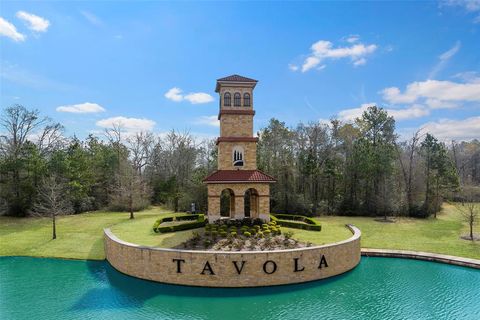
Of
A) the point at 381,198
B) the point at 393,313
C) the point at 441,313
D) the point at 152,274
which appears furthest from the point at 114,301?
the point at 381,198

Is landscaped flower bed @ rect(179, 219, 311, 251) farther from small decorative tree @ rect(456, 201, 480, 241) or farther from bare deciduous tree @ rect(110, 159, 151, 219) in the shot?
bare deciduous tree @ rect(110, 159, 151, 219)

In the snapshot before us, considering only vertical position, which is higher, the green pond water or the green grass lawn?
the green grass lawn

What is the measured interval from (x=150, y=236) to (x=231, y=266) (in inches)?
310

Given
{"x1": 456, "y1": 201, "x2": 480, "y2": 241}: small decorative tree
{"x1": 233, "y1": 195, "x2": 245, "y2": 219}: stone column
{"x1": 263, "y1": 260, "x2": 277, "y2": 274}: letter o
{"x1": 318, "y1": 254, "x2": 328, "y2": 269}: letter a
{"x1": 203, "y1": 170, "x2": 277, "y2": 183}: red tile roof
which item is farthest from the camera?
{"x1": 456, "y1": 201, "x2": 480, "y2": 241}: small decorative tree

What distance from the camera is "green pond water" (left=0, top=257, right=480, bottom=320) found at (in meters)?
14.1

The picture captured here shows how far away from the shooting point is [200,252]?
16969 mm

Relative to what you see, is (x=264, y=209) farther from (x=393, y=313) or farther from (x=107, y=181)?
(x=107, y=181)

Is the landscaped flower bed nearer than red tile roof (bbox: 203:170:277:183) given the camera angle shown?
Yes

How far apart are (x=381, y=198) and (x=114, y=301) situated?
30299 mm

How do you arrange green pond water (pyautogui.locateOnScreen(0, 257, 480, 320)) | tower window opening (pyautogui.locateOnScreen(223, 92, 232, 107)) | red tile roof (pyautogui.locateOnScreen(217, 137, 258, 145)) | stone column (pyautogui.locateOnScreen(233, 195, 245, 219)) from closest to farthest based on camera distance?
green pond water (pyautogui.locateOnScreen(0, 257, 480, 320)) → stone column (pyautogui.locateOnScreen(233, 195, 245, 219)) → red tile roof (pyautogui.locateOnScreen(217, 137, 258, 145)) → tower window opening (pyautogui.locateOnScreen(223, 92, 232, 107))

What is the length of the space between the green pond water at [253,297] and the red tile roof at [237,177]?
8623mm

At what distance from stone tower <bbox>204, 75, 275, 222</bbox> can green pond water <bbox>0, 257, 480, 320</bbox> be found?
336 inches

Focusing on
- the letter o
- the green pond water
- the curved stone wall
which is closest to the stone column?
the curved stone wall

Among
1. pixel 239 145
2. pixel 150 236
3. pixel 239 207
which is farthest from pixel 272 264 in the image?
pixel 239 145
